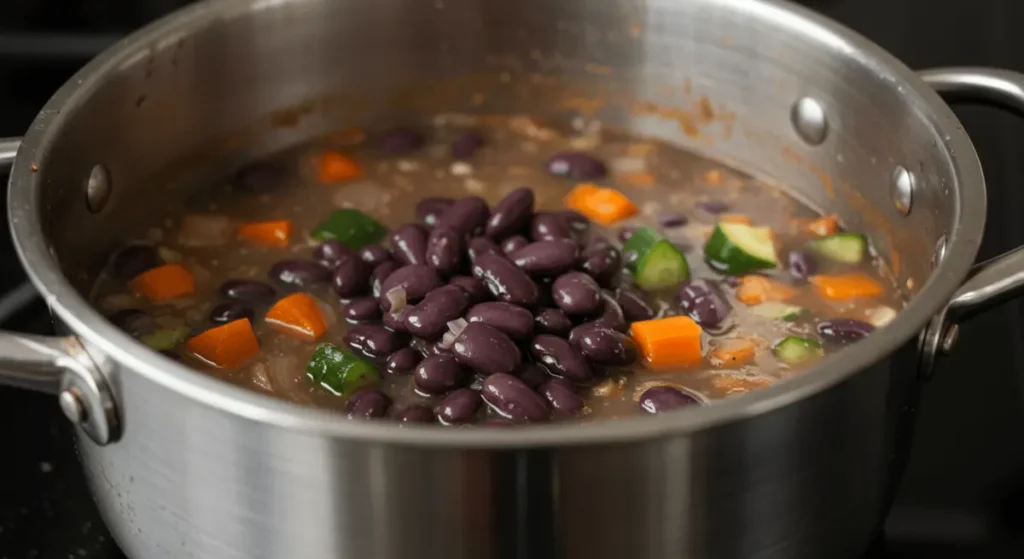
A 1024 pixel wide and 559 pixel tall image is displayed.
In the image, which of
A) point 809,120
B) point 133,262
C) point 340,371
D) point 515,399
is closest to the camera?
point 515,399

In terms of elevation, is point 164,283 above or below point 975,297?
below

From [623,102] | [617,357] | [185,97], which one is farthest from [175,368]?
[623,102]

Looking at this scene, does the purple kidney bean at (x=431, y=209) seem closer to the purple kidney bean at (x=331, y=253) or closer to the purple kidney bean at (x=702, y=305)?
the purple kidney bean at (x=331, y=253)

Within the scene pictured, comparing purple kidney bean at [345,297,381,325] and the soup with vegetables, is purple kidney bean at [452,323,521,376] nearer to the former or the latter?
the soup with vegetables

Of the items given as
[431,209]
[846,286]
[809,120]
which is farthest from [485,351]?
[809,120]

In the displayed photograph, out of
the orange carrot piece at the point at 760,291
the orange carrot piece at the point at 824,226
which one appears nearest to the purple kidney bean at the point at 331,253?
the orange carrot piece at the point at 760,291

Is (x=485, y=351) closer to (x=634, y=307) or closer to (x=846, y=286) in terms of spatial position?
(x=634, y=307)

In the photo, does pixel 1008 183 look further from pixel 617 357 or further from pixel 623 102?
pixel 617 357
